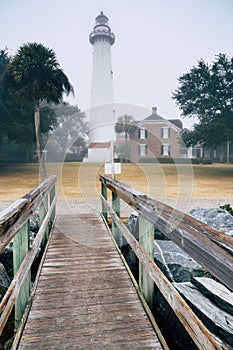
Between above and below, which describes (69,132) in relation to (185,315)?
above

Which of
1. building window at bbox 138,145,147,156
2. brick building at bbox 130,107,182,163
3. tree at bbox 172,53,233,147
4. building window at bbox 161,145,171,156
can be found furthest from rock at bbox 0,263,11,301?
building window at bbox 161,145,171,156

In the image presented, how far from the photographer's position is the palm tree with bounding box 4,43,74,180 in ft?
49.2

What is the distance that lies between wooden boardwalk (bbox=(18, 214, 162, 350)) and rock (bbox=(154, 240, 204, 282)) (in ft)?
1.81

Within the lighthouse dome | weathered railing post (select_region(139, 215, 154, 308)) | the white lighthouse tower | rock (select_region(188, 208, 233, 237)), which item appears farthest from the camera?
the lighthouse dome

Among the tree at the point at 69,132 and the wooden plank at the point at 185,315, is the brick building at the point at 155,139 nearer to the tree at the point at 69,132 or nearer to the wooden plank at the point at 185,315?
the tree at the point at 69,132

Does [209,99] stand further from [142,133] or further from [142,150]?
[142,150]

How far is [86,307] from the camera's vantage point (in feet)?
7.38

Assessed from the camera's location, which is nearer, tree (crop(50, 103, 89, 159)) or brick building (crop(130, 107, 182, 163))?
brick building (crop(130, 107, 182, 163))

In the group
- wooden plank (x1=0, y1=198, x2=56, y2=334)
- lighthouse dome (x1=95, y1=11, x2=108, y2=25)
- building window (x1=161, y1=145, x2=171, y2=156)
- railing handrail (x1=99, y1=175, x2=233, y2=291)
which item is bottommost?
wooden plank (x1=0, y1=198, x2=56, y2=334)

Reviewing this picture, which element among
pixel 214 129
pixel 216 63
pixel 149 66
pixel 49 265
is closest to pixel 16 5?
pixel 149 66

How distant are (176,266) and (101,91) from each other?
112 feet

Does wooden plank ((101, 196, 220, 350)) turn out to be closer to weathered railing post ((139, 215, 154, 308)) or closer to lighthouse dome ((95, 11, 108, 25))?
weathered railing post ((139, 215, 154, 308))

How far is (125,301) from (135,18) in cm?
5051

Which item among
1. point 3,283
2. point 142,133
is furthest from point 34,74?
point 142,133
